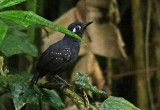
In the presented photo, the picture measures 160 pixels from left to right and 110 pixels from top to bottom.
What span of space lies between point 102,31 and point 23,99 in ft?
8.01

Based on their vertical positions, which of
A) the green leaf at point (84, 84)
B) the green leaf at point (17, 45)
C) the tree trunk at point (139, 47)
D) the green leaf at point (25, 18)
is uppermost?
the green leaf at point (25, 18)

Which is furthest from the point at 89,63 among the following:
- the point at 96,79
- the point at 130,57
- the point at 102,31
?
the point at 130,57

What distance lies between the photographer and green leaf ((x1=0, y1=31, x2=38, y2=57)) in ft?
8.55

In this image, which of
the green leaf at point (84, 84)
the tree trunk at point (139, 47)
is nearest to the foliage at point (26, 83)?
the green leaf at point (84, 84)

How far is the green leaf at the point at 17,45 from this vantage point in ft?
8.55

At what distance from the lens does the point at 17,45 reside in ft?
8.96

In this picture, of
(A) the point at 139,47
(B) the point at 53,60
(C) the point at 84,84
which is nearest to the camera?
(C) the point at 84,84

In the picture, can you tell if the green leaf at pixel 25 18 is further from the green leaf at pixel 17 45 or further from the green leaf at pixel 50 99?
the green leaf at pixel 17 45

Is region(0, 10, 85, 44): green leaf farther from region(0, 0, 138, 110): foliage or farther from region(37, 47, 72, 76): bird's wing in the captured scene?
region(37, 47, 72, 76): bird's wing

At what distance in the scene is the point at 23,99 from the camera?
74.4 inches

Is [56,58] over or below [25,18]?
below

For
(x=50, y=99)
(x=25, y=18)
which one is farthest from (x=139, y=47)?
(x=25, y=18)

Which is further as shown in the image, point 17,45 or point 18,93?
point 17,45

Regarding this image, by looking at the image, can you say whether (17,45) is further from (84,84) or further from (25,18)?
(25,18)
